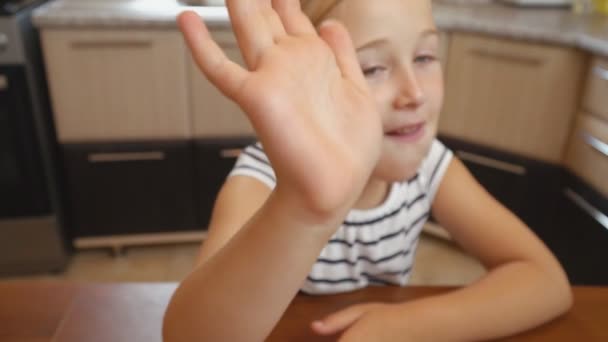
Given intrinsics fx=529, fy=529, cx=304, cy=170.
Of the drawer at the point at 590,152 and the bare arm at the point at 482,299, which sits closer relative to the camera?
the bare arm at the point at 482,299

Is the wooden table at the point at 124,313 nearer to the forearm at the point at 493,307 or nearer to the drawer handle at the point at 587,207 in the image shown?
the forearm at the point at 493,307

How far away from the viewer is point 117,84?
1699 mm

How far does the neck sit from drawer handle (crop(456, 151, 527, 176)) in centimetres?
112

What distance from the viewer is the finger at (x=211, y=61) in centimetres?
33

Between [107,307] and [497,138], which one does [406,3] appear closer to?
[107,307]

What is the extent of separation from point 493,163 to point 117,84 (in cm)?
127

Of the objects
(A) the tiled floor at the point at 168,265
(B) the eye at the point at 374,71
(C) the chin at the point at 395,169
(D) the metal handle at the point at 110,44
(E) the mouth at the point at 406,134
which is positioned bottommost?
(A) the tiled floor at the point at 168,265

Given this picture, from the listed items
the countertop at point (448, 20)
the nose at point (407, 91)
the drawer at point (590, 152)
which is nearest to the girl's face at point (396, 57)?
the nose at point (407, 91)

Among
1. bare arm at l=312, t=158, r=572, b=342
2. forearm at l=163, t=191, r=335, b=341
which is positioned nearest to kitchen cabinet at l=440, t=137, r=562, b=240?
bare arm at l=312, t=158, r=572, b=342

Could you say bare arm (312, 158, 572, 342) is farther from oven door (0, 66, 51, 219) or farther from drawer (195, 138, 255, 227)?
oven door (0, 66, 51, 219)

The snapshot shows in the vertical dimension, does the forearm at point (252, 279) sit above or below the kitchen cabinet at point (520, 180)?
above

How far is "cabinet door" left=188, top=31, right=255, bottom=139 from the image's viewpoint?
1.73 meters

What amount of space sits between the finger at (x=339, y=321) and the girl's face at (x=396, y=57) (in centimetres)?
18

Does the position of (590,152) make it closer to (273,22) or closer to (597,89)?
(597,89)
